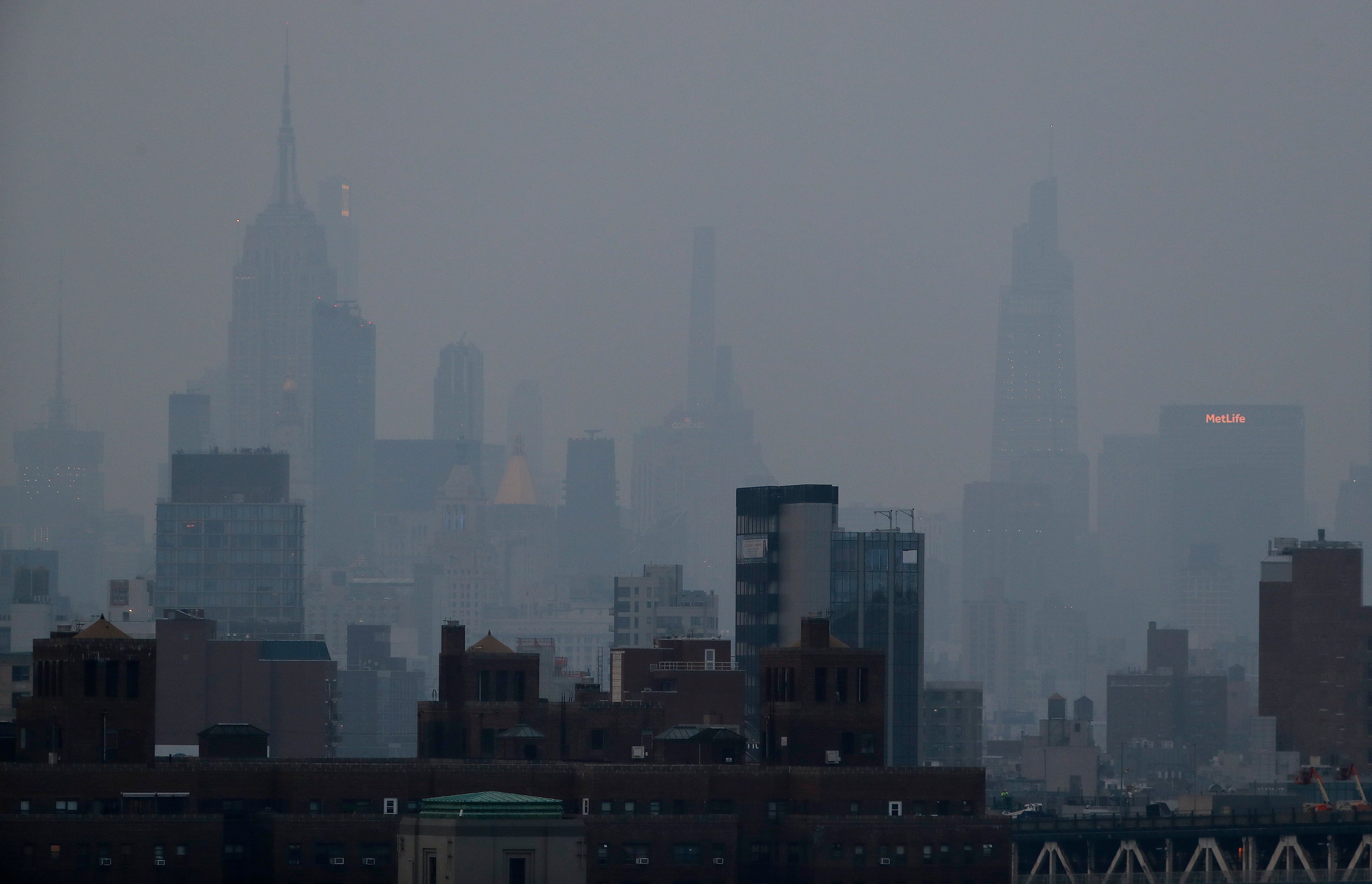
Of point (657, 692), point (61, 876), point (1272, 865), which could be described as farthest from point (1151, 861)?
point (61, 876)

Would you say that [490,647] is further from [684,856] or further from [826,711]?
[684,856]

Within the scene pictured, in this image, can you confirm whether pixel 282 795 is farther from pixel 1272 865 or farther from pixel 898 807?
pixel 1272 865

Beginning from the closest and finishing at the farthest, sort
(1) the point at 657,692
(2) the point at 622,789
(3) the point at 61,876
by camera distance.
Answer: (3) the point at 61,876 < (2) the point at 622,789 < (1) the point at 657,692

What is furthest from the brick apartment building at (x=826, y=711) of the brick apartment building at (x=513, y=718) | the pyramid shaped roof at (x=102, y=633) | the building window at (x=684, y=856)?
the pyramid shaped roof at (x=102, y=633)

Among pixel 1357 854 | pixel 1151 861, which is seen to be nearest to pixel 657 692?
pixel 1151 861

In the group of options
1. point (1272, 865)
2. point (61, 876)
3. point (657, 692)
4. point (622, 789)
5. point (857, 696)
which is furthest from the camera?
point (657, 692)

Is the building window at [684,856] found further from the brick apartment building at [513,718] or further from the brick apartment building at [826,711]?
the brick apartment building at [513,718]

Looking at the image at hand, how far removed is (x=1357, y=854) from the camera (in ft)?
555

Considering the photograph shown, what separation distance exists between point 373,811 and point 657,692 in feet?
187

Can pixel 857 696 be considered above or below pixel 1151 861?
above

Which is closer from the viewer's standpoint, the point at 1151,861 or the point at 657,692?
the point at 1151,861

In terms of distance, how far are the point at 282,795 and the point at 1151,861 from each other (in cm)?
6384

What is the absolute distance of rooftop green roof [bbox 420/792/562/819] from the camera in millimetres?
102438

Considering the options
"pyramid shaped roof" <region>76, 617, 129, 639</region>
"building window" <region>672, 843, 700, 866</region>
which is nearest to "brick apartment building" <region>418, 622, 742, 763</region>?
"building window" <region>672, 843, 700, 866</region>
